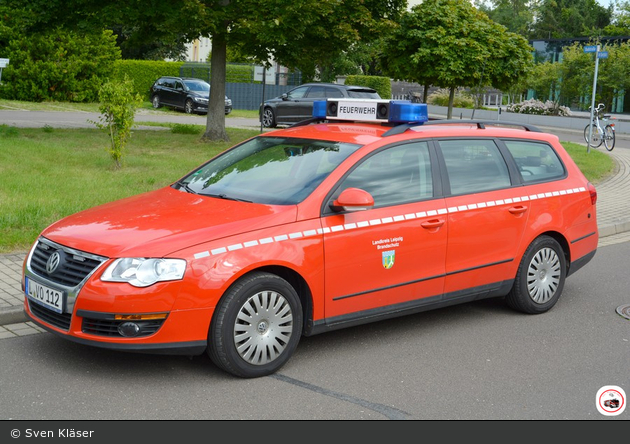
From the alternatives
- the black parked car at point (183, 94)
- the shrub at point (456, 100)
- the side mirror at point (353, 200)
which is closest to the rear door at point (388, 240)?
the side mirror at point (353, 200)

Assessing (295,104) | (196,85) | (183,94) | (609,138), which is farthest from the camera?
(196,85)

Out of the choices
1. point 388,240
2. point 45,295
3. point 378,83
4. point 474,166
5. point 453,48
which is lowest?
point 45,295

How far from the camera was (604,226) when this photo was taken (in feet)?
36.1

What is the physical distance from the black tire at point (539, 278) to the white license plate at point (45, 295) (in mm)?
3664

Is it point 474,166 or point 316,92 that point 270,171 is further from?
point 316,92

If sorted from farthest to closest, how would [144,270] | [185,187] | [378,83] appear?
1. [378,83]
2. [185,187]
3. [144,270]

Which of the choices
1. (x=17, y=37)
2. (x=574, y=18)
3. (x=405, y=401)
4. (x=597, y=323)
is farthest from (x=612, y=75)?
(x=574, y=18)

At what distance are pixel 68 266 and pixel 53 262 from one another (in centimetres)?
16

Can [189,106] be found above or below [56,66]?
below

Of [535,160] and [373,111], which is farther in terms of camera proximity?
[535,160]

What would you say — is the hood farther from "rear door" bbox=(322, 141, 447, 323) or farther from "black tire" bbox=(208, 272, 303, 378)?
"rear door" bbox=(322, 141, 447, 323)

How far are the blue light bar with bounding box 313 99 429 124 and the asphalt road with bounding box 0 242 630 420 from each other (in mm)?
1640

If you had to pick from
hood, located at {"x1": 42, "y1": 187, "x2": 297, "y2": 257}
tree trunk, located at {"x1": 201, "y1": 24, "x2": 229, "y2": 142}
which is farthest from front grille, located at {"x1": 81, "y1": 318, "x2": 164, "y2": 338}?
tree trunk, located at {"x1": 201, "y1": 24, "x2": 229, "y2": 142}

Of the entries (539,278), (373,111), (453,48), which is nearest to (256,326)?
(373,111)
